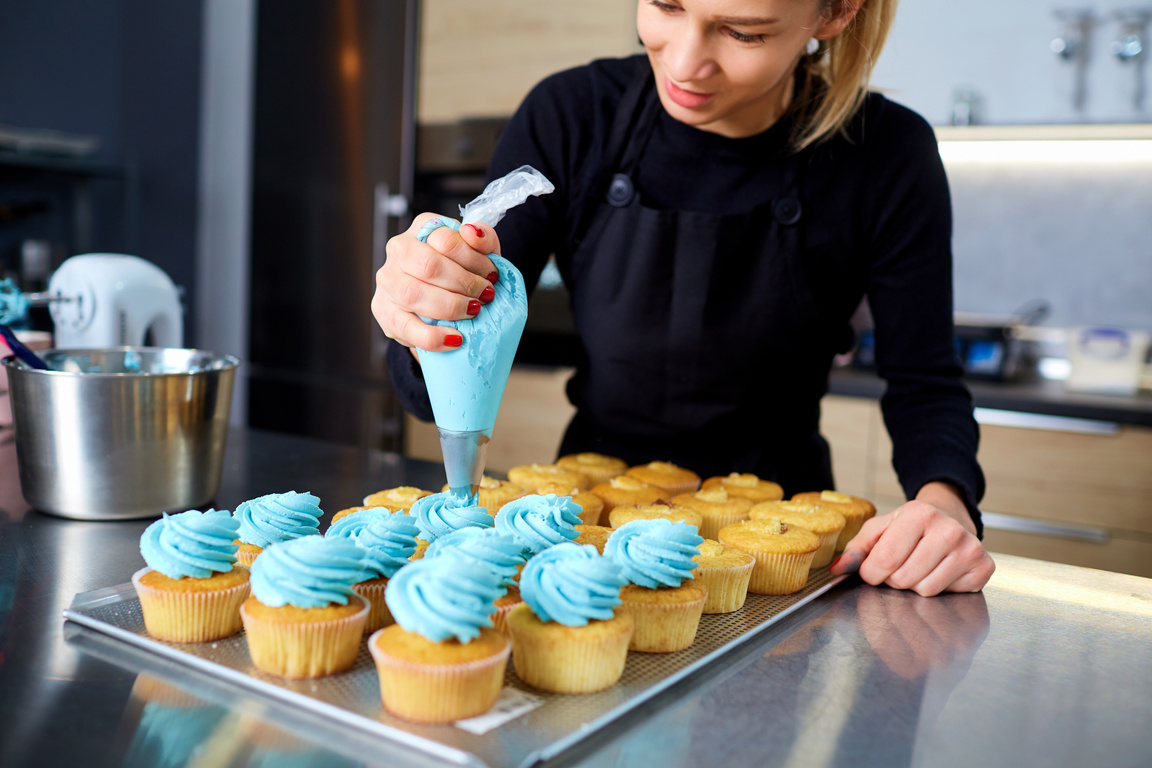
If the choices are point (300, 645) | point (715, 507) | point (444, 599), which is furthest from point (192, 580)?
point (715, 507)

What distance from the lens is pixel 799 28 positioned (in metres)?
1.14

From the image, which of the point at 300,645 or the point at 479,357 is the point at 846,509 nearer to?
the point at 479,357

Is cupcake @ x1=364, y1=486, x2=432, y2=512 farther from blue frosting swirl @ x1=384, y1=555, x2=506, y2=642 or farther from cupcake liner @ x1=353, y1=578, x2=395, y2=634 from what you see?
blue frosting swirl @ x1=384, y1=555, x2=506, y2=642

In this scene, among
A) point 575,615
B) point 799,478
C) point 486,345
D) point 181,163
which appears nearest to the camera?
point 575,615

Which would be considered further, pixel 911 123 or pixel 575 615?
pixel 911 123

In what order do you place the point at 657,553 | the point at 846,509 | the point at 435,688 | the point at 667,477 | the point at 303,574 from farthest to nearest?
the point at 667,477, the point at 846,509, the point at 657,553, the point at 303,574, the point at 435,688

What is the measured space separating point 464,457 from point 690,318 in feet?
1.99

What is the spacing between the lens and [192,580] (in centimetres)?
81

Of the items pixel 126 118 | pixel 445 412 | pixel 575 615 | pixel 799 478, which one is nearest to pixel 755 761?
pixel 575 615

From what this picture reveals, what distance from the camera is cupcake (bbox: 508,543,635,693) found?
0.73m

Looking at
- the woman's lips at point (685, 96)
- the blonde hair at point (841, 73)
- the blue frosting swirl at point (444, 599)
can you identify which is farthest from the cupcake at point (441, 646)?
the blonde hair at point (841, 73)

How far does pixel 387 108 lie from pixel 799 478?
2.44m

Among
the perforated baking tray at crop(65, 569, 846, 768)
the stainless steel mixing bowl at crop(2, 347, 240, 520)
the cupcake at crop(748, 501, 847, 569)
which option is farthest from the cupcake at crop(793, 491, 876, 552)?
the stainless steel mixing bowl at crop(2, 347, 240, 520)

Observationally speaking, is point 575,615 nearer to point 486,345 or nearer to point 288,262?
point 486,345
